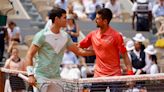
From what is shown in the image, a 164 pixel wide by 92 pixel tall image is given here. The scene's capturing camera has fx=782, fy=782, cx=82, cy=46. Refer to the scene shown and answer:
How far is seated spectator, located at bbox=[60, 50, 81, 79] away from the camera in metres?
16.7

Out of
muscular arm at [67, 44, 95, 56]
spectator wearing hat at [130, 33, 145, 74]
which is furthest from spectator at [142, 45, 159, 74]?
muscular arm at [67, 44, 95, 56]

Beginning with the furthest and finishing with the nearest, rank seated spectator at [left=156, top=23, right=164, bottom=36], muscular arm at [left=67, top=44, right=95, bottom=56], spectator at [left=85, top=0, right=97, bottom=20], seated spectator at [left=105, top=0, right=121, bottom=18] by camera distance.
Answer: seated spectator at [left=105, top=0, right=121, bottom=18]
spectator at [left=85, top=0, right=97, bottom=20]
seated spectator at [left=156, top=23, right=164, bottom=36]
muscular arm at [left=67, top=44, right=95, bottom=56]

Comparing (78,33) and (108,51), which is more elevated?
(108,51)

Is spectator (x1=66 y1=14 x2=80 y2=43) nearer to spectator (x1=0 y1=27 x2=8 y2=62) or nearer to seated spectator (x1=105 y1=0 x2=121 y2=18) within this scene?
spectator (x1=0 y1=27 x2=8 y2=62)

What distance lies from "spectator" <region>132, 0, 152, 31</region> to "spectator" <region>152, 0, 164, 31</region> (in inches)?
7.3

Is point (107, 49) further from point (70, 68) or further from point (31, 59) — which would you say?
point (70, 68)

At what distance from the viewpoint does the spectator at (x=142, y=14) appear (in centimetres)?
2225

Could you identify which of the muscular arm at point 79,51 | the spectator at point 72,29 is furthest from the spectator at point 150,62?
the muscular arm at point 79,51

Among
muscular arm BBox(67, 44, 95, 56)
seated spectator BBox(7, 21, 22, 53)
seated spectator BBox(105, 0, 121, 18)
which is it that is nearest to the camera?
muscular arm BBox(67, 44, 95, 56)

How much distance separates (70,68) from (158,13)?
561 cm

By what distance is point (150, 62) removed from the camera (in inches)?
706

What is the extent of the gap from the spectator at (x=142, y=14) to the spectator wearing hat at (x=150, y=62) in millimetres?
3475

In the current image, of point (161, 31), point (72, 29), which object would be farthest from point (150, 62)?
point (161, 31)

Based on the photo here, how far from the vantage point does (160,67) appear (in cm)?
1908
